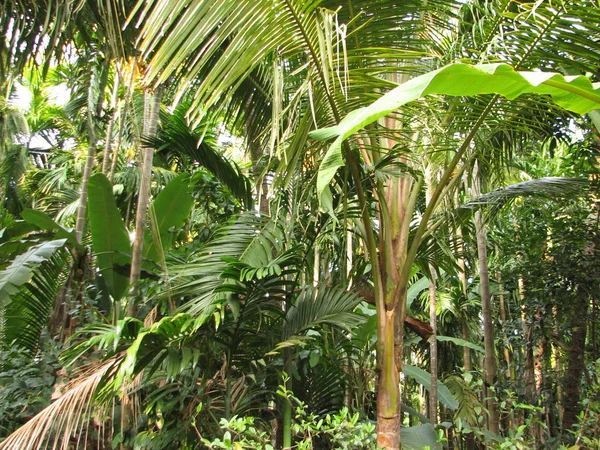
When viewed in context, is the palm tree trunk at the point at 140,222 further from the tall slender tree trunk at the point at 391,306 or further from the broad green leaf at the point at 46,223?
the tall slender tree trunk at the point at 391,306

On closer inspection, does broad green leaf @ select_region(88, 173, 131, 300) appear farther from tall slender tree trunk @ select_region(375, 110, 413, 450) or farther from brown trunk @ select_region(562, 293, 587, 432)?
brown trunk @ select_region(562, 293, 587, 432)

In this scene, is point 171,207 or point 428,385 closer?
point 171,207

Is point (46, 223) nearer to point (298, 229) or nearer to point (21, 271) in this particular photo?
point (21, 271)

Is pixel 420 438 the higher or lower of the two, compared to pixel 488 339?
lower

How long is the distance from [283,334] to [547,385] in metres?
2.99

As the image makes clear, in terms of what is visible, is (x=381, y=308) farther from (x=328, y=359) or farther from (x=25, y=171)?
(x=25, y=171)

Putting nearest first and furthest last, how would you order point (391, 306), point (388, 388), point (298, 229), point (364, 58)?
point (364, 58)
point (388, 388)
point (391, 306)
point (298, 229)

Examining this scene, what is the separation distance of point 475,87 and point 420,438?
2.86 meters

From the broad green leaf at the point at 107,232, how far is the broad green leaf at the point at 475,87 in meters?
3.43

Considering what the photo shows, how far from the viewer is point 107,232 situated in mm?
4395

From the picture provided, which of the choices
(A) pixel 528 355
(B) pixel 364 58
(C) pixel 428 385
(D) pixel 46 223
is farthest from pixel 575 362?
(D) pixel 46 223

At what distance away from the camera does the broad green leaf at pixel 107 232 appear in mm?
4273

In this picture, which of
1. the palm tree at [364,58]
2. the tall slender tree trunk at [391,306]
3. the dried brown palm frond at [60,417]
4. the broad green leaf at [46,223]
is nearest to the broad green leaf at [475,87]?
the palm tree at [364,58]

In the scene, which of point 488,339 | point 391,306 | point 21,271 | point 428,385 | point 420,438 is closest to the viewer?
point 391,306
